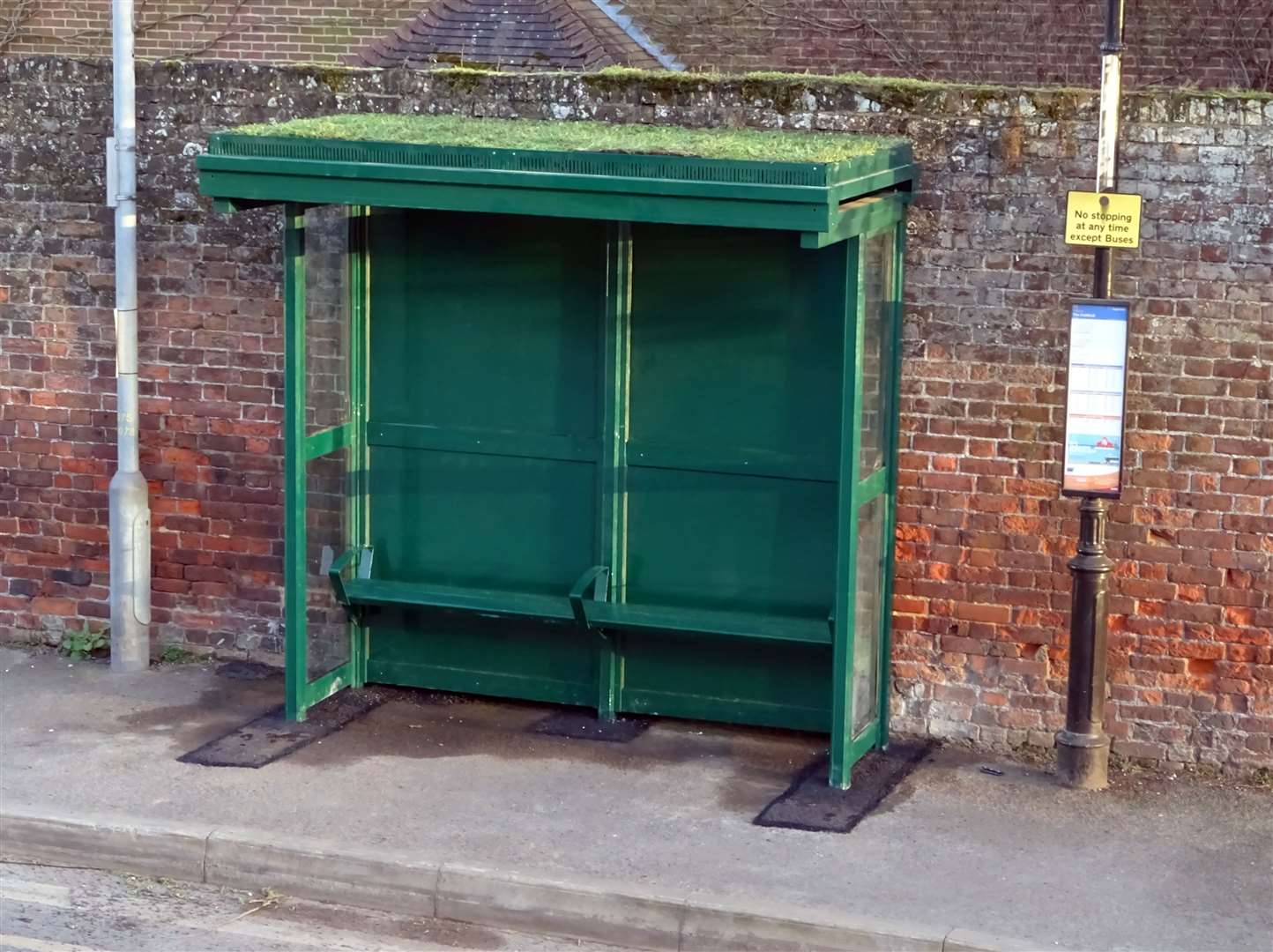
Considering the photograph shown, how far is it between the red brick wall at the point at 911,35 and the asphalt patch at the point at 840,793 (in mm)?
7678

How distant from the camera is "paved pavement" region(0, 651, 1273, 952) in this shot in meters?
6.41

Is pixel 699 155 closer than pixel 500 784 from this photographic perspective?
Yes

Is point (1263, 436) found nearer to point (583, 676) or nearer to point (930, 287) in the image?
point (930, 287)

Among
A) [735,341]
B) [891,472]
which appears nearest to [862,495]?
[891,472]

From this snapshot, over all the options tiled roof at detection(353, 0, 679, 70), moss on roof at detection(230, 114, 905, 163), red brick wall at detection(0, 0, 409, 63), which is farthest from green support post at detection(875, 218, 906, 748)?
red brick wall at detection(0, 0, 409, 63)

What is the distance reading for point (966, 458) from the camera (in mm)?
7805

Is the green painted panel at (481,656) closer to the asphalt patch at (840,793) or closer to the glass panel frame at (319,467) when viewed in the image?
the glass panel frame at (319,467)

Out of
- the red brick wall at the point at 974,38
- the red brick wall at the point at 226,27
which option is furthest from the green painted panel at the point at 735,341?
the red brick wall at the point at 226,27

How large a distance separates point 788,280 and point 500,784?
2.50 meters

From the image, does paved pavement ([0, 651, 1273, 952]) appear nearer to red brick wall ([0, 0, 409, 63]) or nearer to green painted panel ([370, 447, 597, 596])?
green painted panel ([370, 447, 597, 596])

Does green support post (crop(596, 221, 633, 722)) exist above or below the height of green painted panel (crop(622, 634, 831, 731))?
above

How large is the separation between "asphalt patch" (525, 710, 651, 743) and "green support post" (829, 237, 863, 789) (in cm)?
107

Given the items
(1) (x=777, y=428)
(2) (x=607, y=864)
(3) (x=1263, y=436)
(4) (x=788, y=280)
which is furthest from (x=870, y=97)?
(2) (x=607, y=864)

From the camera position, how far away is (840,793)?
24.5 ft
